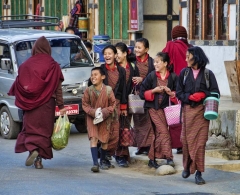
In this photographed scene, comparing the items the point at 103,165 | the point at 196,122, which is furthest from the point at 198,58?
the point at 103,165

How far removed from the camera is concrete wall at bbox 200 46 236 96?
Answer: 2008 centimetres

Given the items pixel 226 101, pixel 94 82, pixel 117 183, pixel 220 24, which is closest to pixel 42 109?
pixel 94 82

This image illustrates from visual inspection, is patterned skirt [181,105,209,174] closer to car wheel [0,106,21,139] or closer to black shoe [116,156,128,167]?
black shoe [116,156,128,167]

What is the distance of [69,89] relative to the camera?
1590 cm

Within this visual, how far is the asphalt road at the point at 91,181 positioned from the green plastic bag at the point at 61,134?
32cm

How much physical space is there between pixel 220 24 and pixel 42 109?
349 inches

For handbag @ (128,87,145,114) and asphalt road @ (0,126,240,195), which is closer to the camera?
asphalt road @ (0,126,240,195)

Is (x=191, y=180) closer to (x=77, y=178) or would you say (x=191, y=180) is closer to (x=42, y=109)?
(x=77, y=178)

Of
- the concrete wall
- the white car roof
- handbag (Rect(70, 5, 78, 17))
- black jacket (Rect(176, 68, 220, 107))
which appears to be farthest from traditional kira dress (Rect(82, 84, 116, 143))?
handbag (Rect(70, 5, 78, 17))

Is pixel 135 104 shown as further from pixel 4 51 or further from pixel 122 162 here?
pixel 4 51

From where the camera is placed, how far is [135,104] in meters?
12.5

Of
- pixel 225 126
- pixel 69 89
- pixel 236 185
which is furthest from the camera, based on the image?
pixel 69 89

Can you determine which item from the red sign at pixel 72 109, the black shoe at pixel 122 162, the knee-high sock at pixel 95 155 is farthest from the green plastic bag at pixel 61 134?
the red sign at pixel 72 109

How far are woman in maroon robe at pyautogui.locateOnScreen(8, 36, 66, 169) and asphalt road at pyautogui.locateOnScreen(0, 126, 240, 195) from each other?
Result: 0.99 feet
